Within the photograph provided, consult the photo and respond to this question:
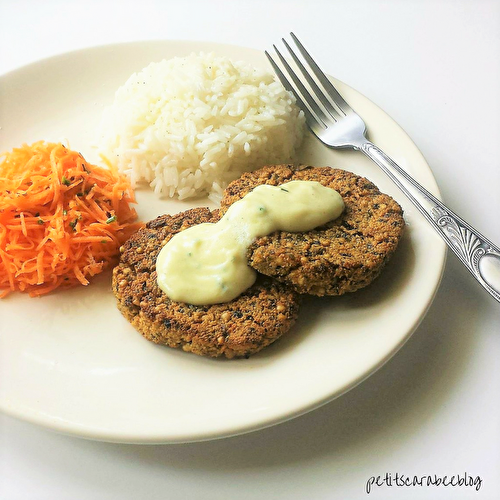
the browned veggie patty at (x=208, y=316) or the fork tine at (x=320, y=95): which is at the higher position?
the fork tine at (x=320, y=95)

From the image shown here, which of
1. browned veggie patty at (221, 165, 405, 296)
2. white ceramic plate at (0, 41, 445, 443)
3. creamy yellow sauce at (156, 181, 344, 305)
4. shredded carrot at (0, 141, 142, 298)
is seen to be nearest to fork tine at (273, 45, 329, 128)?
white ceramic plate at (0, 41, 445, 443)

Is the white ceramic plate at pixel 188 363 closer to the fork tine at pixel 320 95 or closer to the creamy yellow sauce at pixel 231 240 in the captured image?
the creamy yellow sauce at pixel 231 240

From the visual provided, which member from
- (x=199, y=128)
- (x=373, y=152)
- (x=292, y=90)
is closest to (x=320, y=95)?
(x=292, y=90)

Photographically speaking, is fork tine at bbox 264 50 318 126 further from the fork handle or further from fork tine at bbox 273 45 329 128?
the fork handle

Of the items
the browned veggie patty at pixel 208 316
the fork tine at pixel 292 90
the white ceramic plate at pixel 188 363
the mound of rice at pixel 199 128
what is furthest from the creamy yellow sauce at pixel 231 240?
the fork tine at pixel 292 90

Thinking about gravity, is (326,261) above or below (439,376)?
above

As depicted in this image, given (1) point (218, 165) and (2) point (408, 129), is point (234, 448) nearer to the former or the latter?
(1) point (218, 165)

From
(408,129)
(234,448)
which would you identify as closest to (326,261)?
(234,448)
